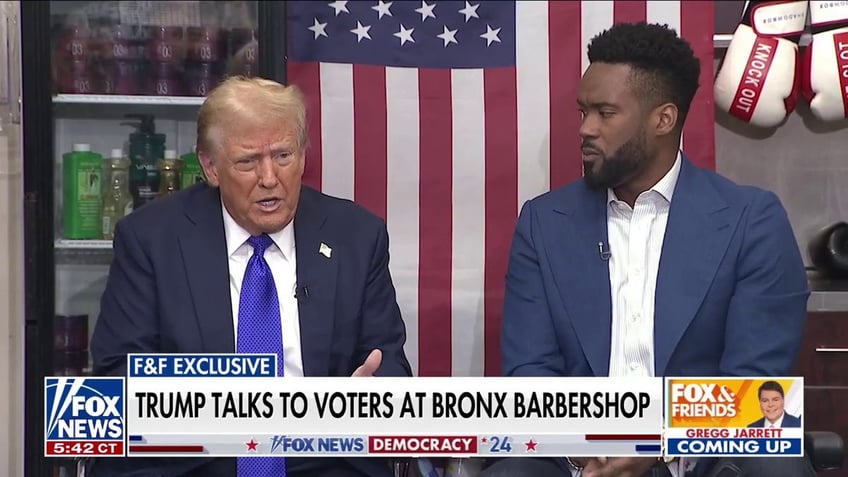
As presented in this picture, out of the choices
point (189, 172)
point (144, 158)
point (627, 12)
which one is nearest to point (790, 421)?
point (627, 12)

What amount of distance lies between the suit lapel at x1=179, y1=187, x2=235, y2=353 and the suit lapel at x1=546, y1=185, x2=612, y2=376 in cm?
75

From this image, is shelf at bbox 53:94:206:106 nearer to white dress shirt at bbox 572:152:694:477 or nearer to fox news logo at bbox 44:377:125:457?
white dress shirt at bbox 572:152:694:477

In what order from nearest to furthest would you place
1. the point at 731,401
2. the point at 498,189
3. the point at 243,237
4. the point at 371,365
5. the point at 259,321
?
the point at 731,401 → the point at 371,365 → the point at 259,321 → the point at 243,237 → the point at 498,189

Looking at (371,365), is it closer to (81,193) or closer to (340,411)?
(340,411)

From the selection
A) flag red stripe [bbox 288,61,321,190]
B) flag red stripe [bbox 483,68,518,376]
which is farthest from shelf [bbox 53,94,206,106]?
flag red stripe [bbox 483,68,518,376]

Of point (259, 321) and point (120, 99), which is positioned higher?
point (120, 99)

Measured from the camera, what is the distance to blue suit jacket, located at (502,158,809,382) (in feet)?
8.42

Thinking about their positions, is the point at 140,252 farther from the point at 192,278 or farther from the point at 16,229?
the point at 16,229

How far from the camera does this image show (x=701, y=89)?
11.3 feet

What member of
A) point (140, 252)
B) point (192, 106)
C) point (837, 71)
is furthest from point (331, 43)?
point (837, 71)

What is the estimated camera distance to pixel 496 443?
1816 millimetres

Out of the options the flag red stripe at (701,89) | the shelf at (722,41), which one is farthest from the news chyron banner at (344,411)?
the shelf at (722,41)

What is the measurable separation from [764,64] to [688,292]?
1.11 metres

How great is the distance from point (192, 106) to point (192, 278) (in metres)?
1.50
